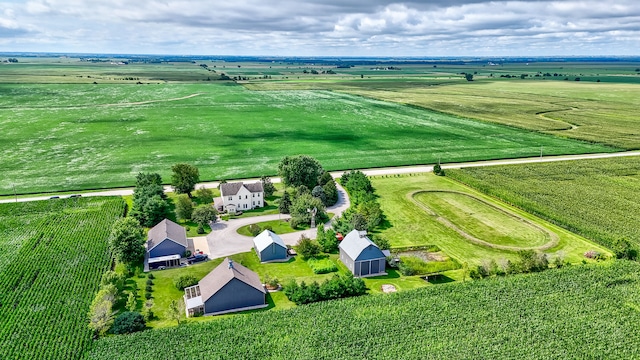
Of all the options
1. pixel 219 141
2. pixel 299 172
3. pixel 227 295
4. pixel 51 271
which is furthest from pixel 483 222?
pixel 219 141

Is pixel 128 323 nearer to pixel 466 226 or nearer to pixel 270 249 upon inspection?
pixel 270 249

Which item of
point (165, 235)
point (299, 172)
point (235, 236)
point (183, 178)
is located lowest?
point (235, 236)

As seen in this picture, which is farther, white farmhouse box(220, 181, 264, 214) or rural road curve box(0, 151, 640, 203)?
rural road curve box(0, 151, 640, 203)

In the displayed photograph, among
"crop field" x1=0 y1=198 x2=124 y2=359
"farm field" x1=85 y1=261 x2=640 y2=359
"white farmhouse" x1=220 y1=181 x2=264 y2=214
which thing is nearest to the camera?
"farm field" x1=85 y1=261 x2=640 y2=359

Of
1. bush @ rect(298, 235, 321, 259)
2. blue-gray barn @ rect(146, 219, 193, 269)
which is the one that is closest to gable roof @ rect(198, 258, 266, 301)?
blue-gray barn @ rect(146, 219, 193, 269)

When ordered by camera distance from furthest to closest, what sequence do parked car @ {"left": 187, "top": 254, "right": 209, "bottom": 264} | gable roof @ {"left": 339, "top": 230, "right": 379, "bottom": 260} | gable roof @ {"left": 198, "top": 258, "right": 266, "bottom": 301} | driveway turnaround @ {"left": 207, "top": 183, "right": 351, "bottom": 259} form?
driveway turnaround @ {"left": 207, "top": 183, "right": 351, "bottom": 259}
parked car @ {"left": 187, "top": 254, "right": 209, "bottom": 264}
gable roof @ {"left": 339, "top": 230, "right": 379, "bottom": 260}
gable roof @ {"left": 198, "top": 258, "right": 266, "bottom": 301}

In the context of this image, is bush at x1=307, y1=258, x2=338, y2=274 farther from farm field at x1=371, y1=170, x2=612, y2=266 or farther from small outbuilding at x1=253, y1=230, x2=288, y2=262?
farm field at x1=371, y1=170, x2=612, y2=266

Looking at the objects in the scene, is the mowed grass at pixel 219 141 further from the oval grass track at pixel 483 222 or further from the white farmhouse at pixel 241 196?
the oval grass track at pixel 483 222
